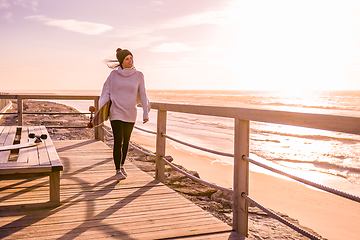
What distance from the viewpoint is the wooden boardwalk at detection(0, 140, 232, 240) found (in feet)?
8.39

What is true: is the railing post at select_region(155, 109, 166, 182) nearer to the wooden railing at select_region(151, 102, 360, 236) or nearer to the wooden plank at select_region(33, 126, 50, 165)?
the wooden railing at select_region(151, 102, 360, 236)

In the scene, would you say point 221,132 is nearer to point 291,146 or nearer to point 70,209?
point 291,146

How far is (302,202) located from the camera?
5.23 metres

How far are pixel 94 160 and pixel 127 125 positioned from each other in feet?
4.92

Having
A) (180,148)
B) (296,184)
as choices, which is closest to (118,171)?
(296,184)

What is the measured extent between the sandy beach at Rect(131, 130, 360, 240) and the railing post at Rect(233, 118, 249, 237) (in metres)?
2.00

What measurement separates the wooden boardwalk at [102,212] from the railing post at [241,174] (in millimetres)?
160

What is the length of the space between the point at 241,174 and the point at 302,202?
321 centimetres

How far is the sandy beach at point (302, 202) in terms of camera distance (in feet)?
14.1

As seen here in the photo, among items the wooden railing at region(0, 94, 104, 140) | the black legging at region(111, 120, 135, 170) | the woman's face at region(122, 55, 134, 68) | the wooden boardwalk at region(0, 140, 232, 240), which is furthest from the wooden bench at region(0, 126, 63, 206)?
the wooden railing at region(0, 94, 104, 140)

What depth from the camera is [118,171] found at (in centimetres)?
408

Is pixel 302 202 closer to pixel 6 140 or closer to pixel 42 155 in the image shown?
pixel 42 155

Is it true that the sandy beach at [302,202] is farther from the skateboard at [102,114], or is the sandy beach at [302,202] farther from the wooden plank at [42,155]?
the wooden plank at [42,155]

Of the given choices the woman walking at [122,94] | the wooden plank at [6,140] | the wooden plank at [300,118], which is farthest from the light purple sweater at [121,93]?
the wooden plank at [300,118]
